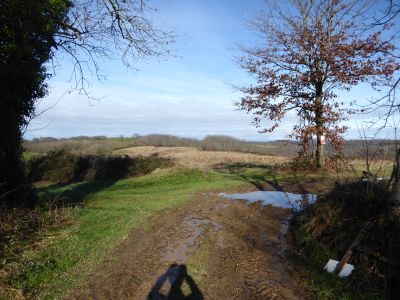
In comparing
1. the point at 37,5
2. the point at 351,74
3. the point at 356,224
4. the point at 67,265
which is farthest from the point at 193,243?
the point at 351,74

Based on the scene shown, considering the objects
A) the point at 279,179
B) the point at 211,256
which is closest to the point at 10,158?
the point at 211,256

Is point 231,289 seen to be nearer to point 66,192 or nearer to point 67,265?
point 67,265

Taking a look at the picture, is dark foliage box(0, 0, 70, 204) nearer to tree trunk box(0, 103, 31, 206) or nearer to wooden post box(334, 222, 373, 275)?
tree trunk box(0, 103, 31, 206)

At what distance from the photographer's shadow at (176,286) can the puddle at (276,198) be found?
14.4 feet

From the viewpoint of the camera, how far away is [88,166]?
24.6 meters

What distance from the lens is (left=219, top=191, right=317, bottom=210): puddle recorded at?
9.90 m

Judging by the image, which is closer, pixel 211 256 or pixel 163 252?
pixel 211 256

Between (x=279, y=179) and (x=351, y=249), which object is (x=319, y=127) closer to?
(x=279, y=179)

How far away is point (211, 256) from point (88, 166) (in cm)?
1942

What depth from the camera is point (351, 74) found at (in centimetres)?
1491

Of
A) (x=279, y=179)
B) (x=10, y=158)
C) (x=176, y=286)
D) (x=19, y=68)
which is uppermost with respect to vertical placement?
(x=19, y=68)

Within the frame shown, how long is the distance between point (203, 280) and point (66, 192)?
47.7 feet

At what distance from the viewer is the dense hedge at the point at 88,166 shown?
21219 millimetres

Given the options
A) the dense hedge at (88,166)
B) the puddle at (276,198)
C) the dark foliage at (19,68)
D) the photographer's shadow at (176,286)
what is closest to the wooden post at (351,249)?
the photographer's shadow at (176,286)
